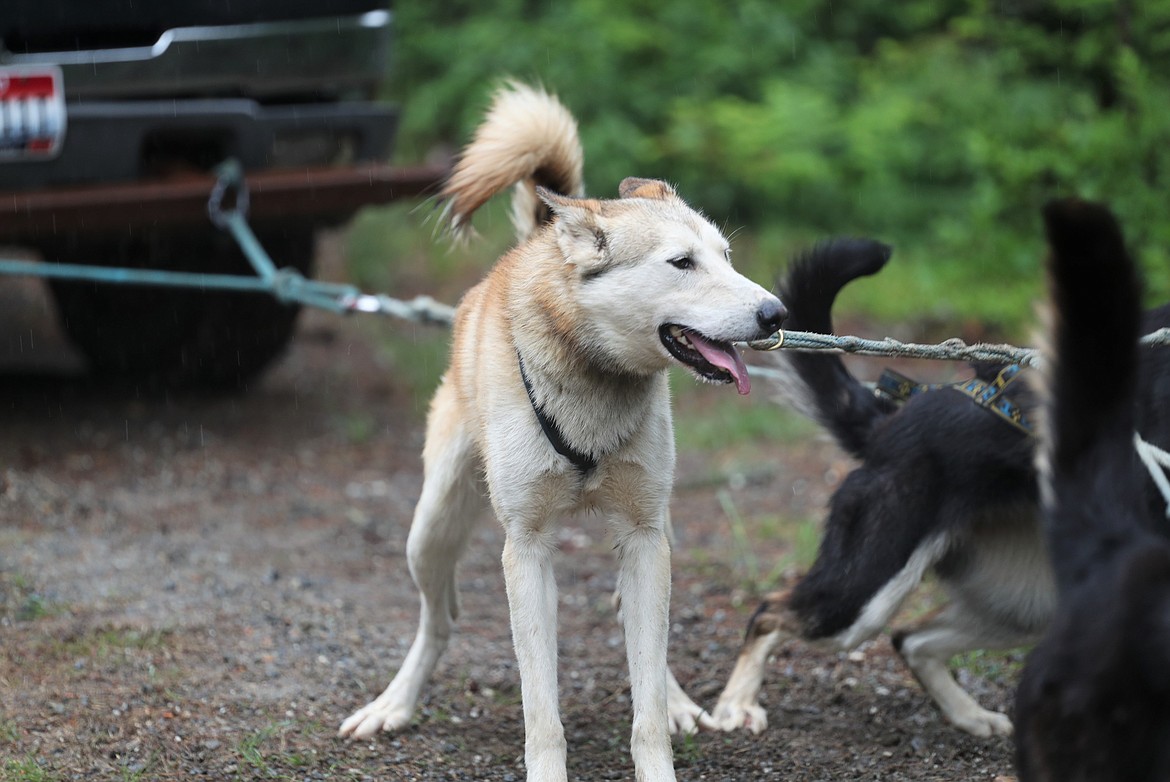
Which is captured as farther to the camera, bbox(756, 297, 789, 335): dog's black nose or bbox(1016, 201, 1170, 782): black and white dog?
bbox(756, 297, 789, 335): dog's black nose

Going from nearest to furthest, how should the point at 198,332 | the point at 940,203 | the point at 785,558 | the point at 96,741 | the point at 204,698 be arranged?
1. the point at 96,741
2. the point at 204,698
3. the point at 785,558
4. the point at 198,332
5. the point at 940,203

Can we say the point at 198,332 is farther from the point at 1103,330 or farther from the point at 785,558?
the point at 1103,330

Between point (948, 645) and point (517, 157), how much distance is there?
179 centimetres

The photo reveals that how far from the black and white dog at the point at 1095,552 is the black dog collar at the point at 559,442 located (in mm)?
1026

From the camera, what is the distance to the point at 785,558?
4.68 m

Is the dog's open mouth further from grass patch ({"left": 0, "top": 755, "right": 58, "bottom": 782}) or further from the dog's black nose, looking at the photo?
grass patch ({"left": 0, "top": 755, "right": 58, "bottom": 782})

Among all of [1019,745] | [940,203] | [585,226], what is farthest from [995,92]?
[1019,745]

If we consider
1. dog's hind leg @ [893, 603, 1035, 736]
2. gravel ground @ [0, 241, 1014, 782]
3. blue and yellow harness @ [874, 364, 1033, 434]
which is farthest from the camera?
dog's hind leg @ [893, 603, 1035, 736]

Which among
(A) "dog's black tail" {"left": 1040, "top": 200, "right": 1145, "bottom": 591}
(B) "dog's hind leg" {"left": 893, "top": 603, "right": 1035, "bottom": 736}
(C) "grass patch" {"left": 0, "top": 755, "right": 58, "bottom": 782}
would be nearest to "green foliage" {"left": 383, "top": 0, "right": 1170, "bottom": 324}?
(B) "dog's hind leg" {"left": 893, "top": 603, "right": 1035, "bottom": 736}

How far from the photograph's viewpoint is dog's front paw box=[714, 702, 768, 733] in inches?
135

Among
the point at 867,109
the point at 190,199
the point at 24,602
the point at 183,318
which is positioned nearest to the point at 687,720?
the point at 24,602

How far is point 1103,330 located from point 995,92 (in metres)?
6.45

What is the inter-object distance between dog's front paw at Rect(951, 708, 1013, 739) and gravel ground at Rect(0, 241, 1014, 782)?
4 centimetres

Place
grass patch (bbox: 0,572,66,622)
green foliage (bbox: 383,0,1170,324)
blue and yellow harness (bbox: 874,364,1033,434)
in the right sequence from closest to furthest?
blue and yellow harness (bbox: 874,364,1033,434), grass patch (bbox: 0,572,66,622), green foliage (bbox: 383,0,1170,324)
